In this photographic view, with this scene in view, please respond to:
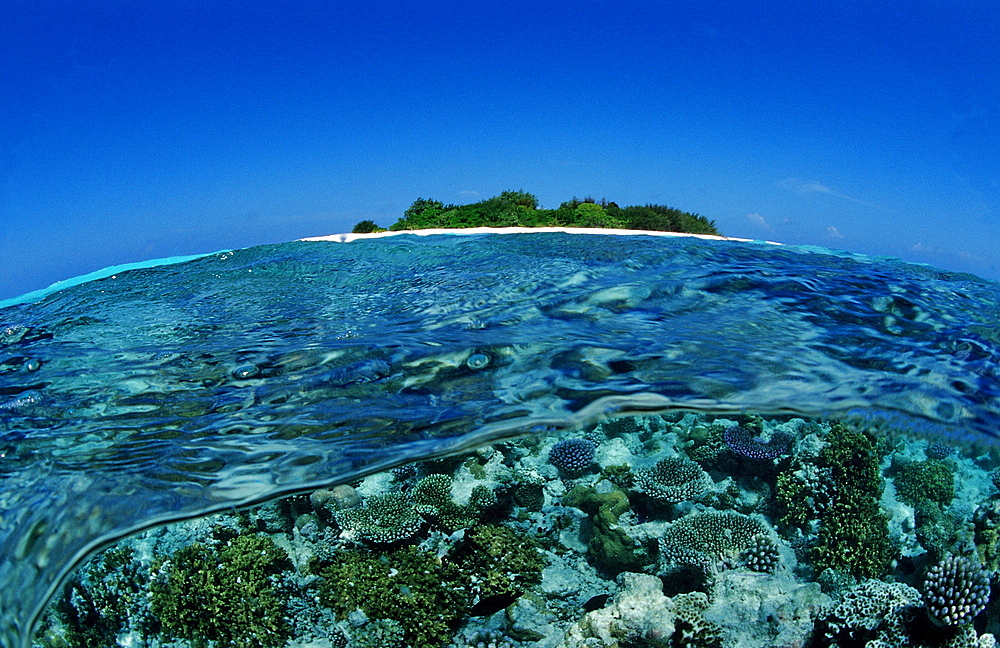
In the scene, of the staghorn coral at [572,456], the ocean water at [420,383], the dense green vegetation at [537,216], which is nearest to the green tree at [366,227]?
the dense green vegetation at [537,216]

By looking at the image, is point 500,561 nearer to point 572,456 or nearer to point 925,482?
point 572,456

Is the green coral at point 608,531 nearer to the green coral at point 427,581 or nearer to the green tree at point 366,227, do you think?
the green coral at point 427,581

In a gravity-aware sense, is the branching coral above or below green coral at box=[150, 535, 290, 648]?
above

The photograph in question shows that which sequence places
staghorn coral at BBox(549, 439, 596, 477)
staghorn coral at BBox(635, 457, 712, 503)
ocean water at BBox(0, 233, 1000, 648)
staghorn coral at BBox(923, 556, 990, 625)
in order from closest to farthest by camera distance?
staghorn coral at BBox(923, 556, 990, 625), ocean water at BBox(0, 233, 1000, 648), staghorn coral at BBox(635, 457, 712, 503), staghorn coral at BBox(549, 439, 596, 477)

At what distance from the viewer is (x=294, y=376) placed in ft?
12.8

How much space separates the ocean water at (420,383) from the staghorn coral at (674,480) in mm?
110

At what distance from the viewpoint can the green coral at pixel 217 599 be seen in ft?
9.33

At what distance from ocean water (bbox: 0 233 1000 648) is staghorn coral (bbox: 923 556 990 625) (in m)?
0.19

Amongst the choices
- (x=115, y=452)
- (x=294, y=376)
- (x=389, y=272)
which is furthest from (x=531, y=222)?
(x=115, y=452)

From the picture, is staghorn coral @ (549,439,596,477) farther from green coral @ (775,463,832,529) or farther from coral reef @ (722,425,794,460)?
green coral @ (775,463,832,529)

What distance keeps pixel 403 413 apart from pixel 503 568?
1.09 metres

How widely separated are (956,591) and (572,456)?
2.00 m

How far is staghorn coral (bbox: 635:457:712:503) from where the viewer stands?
337 centimetres

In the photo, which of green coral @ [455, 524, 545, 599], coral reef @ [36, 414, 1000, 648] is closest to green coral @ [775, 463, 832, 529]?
coral reef @ [36, 414, 1000, 648]
